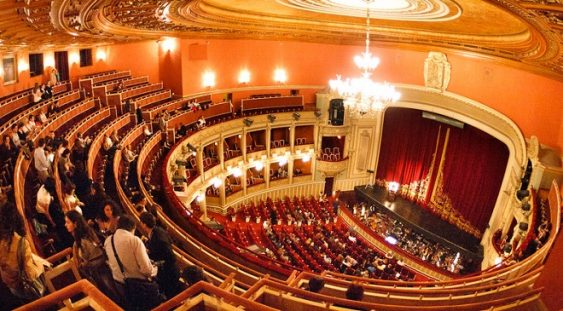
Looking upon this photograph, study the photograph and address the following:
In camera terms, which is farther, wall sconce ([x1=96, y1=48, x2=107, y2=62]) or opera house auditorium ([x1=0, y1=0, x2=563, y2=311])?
wall sconce ([x1=96, y1=48, x2=107, y2=62])

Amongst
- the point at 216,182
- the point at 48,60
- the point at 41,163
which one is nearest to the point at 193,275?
the point at 41,163

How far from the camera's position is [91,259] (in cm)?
303

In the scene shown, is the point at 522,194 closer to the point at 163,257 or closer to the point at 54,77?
the point at 163,257

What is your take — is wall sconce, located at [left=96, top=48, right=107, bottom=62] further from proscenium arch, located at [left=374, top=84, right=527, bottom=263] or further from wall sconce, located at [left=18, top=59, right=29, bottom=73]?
proscenium arch, located at [left=374, top=84, right=527, bottom=263]

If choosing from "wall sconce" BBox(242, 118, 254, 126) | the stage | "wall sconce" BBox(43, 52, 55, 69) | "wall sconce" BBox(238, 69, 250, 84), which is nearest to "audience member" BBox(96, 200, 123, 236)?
"wall sconce" BBox(43, 52, 55, 69)

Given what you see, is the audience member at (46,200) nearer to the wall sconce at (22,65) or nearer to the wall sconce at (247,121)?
the wall sconce at (22,65)

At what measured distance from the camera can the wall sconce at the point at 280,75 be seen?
16.4 metres

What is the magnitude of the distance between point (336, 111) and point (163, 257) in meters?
13.4

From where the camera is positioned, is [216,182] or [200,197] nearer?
[200,197]

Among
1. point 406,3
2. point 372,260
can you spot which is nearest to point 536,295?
point 406,3

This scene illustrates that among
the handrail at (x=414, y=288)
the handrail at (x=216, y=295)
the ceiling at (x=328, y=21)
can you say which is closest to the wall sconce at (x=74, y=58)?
the ceiling at (x=328, y=21)

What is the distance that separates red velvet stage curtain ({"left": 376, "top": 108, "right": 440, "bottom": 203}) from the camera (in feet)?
49.3

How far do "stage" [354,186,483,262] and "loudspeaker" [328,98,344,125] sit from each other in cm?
274

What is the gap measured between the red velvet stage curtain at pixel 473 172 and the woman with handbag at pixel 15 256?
12413mm
